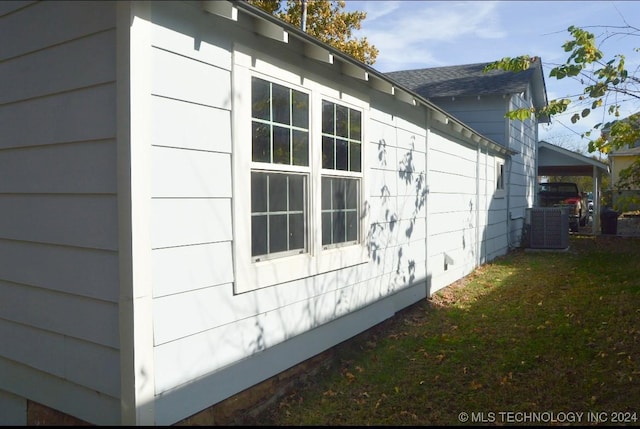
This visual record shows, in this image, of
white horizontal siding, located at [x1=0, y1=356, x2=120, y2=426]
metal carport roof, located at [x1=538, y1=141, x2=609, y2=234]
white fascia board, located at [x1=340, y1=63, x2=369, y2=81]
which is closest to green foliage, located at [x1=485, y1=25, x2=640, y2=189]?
white fascia board, located at [x1=340, y1=63, x2=369, y2=81]

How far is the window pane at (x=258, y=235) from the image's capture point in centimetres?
379

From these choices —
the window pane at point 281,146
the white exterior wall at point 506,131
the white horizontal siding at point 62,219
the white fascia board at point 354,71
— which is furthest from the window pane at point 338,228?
the white exterior wall at point 506,131

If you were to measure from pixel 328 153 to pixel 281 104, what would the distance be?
83 centimetres

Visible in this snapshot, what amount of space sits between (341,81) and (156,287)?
9.38ft

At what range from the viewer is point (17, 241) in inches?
142

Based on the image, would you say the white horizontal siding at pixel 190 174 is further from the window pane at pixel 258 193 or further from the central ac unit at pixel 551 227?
the central ac unit at pixel 551 227

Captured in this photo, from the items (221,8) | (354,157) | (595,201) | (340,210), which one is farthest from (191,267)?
(595,201)

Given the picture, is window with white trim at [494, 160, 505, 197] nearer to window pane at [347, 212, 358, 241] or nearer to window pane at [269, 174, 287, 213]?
window pane at [347, 212, 358, 241]

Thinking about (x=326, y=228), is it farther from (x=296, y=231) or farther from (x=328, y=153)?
(x=328, y=153)

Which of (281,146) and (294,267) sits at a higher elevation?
(281,146)

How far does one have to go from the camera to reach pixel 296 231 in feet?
14.1

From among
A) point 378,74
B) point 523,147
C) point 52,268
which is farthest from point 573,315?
point 523,147

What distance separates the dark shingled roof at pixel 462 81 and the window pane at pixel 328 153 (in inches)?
330

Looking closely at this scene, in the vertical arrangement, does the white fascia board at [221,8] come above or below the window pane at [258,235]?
above
